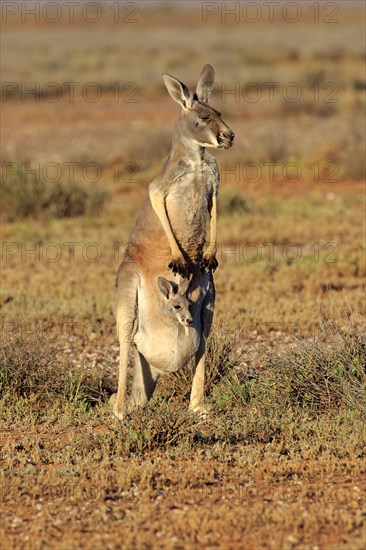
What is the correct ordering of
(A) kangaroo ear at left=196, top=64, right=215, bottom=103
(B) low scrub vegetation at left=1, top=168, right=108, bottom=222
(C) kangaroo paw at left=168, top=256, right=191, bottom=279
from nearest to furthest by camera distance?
(C) kangaroo paw at left=168, top=256, right=191, bottom=279, (A) kangaroo ear at left=196, top=64, right=215, bottom=103, (B) low scrub vegetation at left=1, top=168, right=108, bottom=222

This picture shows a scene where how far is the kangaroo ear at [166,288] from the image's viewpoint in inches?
255

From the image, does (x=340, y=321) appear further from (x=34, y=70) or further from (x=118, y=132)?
(x=34, y=70)

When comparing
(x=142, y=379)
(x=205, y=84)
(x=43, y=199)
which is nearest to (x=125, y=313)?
(x=142, y=379)

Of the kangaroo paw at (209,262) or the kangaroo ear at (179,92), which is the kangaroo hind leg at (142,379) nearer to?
the kangaroo paw at (209,262)

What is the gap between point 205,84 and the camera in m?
6.61

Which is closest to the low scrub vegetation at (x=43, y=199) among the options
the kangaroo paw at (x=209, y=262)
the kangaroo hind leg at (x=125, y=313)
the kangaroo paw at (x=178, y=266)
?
the kangaroo hind leg at (x=125, y=313)

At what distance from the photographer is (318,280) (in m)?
11.1

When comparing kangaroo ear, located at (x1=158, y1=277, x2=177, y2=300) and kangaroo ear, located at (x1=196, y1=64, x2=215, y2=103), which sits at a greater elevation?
kangaroo ear, located at (x1=196, y1=64, x2=215, y2=103)

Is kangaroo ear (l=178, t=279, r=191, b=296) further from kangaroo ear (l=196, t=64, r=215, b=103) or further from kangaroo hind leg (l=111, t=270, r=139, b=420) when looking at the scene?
kangaroo ear (l=196, t=64, r=215, b=103)

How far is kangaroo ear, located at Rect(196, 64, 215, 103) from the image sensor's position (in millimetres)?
6539

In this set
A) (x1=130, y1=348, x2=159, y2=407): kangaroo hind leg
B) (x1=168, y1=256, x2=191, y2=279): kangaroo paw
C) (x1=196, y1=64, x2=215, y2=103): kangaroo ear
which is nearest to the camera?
(x1=168, y1=256, x2=191, y2=279): kangaroo paw

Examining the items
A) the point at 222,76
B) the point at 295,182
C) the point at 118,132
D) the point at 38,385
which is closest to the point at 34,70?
the point at 222,76

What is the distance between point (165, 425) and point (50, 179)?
34.0ft

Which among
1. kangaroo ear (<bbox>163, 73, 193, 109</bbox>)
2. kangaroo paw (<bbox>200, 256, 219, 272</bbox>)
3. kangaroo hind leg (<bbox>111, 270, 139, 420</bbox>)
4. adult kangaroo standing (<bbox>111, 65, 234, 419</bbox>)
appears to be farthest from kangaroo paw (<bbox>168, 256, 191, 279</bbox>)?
kangaroo ear (<bbox>163, 73, 193, 109</bbox>)
